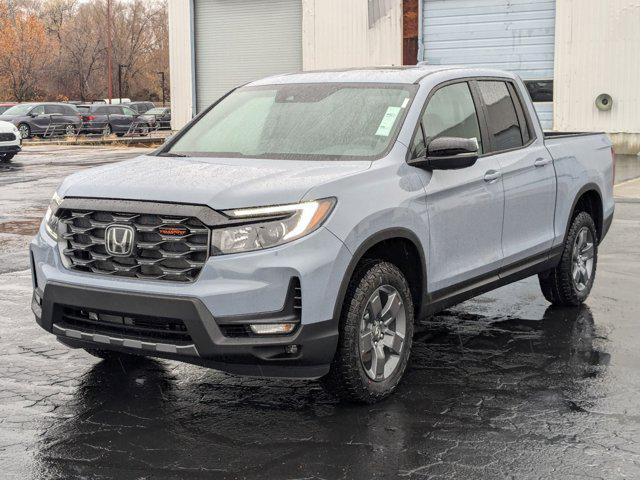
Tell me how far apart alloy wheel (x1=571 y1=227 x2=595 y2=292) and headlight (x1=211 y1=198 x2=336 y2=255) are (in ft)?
11.3

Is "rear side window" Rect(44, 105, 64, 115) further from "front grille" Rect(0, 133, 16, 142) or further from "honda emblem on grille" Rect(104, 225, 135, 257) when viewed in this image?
"honda emblem on grille" Rect(104, 225, 135, 257)

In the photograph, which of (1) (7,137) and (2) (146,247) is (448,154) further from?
(1) (7,137)

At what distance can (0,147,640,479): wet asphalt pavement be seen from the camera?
4441 mm

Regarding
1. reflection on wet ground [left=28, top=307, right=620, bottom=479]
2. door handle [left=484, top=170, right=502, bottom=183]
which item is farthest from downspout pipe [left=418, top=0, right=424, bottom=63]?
reflection on wet ground [left=28, top=307, right=620, bottom=479]

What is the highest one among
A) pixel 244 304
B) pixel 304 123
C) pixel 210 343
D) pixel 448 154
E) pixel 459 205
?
pixel 304 123

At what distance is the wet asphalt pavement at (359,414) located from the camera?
14.6 ft

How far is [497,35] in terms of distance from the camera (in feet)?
87.7

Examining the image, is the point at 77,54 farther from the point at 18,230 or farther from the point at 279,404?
the point at 279,404

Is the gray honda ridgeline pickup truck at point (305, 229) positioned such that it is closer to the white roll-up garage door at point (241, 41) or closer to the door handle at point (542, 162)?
the door handle at point (542, 162)

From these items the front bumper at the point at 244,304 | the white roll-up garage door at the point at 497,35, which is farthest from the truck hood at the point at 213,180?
the white roll-up garage door at the point at 497,35

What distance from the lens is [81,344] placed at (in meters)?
5.23

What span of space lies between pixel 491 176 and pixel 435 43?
22.3 m

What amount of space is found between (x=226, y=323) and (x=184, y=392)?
103cm

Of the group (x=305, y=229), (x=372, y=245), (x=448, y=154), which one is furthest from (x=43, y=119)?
(x=305, y=229)
